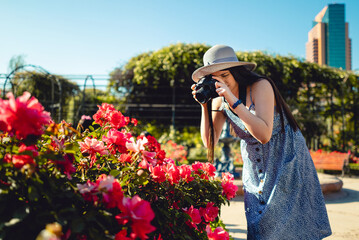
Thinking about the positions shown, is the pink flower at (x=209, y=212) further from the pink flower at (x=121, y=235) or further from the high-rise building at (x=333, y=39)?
the high-rise building at (x=333, y=39)

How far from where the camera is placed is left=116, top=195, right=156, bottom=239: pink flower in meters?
0.71

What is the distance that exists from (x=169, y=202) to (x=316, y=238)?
0.93 metres

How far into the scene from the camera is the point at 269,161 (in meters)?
1.55

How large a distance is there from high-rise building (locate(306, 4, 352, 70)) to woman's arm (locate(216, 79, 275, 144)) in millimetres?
101855

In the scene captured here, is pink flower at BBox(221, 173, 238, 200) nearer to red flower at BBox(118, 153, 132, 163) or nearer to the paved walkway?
red flower at BBox(118, 153, 132, 163)

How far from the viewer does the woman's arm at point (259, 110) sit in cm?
140

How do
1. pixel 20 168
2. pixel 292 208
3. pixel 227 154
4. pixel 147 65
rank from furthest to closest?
pixel 147 65, pixel 227 154, pixel 292 208, pixel 20 168

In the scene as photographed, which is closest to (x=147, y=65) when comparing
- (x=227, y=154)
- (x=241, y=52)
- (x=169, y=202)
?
(x=241, y=52)

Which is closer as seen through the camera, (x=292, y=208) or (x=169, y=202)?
(x=169, y=202)

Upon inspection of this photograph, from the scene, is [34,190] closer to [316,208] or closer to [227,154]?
[316,208]

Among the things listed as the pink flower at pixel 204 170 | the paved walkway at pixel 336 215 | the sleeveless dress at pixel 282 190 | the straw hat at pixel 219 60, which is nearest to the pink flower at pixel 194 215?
the pink flower at pixel 204 170

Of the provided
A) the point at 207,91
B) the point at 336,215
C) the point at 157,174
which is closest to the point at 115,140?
the point at 157,174

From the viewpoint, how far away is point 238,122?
1.66m

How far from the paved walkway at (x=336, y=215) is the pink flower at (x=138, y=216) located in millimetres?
2215
